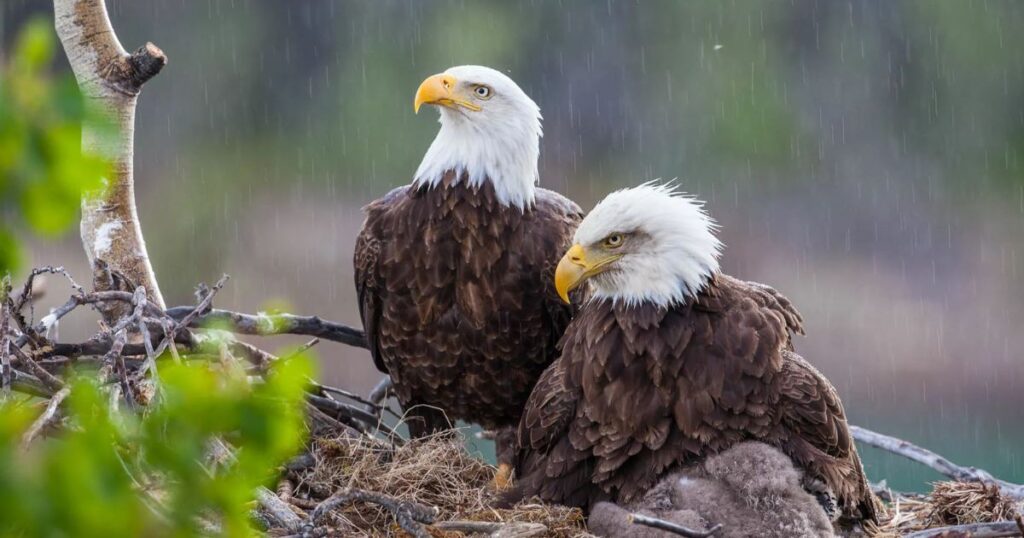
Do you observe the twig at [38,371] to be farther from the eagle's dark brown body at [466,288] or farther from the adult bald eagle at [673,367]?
the adult bald eagle at [673,367]

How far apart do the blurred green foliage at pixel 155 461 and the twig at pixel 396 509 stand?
2.15m

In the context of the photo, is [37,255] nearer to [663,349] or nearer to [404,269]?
[404,269]

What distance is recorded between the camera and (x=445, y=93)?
4.29 m

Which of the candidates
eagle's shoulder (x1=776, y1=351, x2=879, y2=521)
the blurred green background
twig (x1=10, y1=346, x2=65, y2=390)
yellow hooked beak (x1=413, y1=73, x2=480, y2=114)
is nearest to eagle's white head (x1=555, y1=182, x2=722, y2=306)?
eagle's shoulder (x1=776, y1=351, x2=879, y2=521)

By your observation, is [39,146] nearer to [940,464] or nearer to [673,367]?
[673,367]

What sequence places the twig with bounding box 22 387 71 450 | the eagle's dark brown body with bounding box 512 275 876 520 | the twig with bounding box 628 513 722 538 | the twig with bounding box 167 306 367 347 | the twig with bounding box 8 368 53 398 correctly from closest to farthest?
the twig with bounding box 22 387 71 450 < the twig with bounding box 628 513 722 538 < the twig with bounding box 8 368 53 398 < the eagle's dark brown body with bounding box 512 275 876 520 < the twig with bounding box 167 306 367 347

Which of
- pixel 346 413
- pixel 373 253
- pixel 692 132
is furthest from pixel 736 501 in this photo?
pixel 692 132

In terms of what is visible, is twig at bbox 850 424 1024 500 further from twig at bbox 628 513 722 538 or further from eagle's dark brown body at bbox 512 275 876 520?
twig at bbox 628 513 722 538

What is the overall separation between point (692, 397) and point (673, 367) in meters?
0.10

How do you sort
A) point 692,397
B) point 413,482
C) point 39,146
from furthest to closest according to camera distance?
point 413,482, point 692,397, point 39,146

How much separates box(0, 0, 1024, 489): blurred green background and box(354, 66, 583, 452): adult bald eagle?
35.2ft

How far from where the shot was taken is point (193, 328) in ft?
14.0

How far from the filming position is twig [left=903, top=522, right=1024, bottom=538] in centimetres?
338

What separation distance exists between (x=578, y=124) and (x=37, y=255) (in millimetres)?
6839
